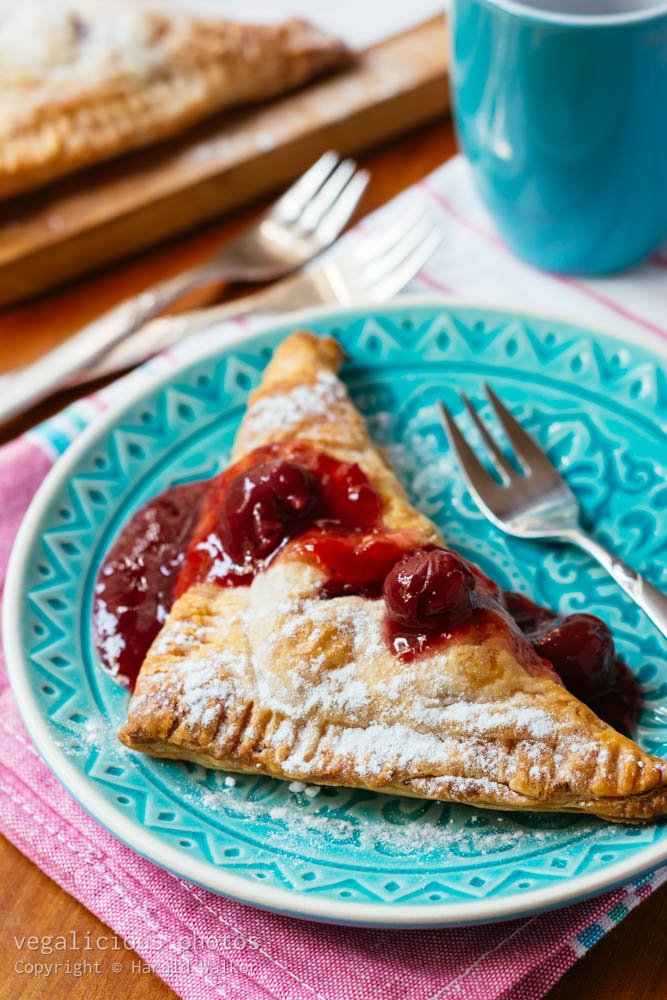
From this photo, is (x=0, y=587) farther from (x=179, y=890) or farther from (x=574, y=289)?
(x=574, y=289)

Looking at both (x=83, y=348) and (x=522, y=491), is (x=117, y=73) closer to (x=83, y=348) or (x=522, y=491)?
(x=83, y=348)

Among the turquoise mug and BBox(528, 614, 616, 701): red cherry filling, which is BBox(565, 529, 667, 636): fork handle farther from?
the turquoise mug

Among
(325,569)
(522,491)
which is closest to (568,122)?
(522,491)

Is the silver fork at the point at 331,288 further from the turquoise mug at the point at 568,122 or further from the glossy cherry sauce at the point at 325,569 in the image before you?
the glossy cherry sauce at the point at 325,569

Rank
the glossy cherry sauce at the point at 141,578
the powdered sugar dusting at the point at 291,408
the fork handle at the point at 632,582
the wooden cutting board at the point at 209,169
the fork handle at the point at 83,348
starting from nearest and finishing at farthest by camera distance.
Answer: the fork handle at the point at 632,582
the glossy cherry sauce at the point at 141,578
the powdered sugar dusting at the point at 291,408
the fork handle at the point at 83,348
the wooden cutting board at the point at 209,169

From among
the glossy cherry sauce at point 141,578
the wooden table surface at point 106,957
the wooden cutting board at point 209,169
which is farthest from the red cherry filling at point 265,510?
the wooden cutting board at point 209,169
